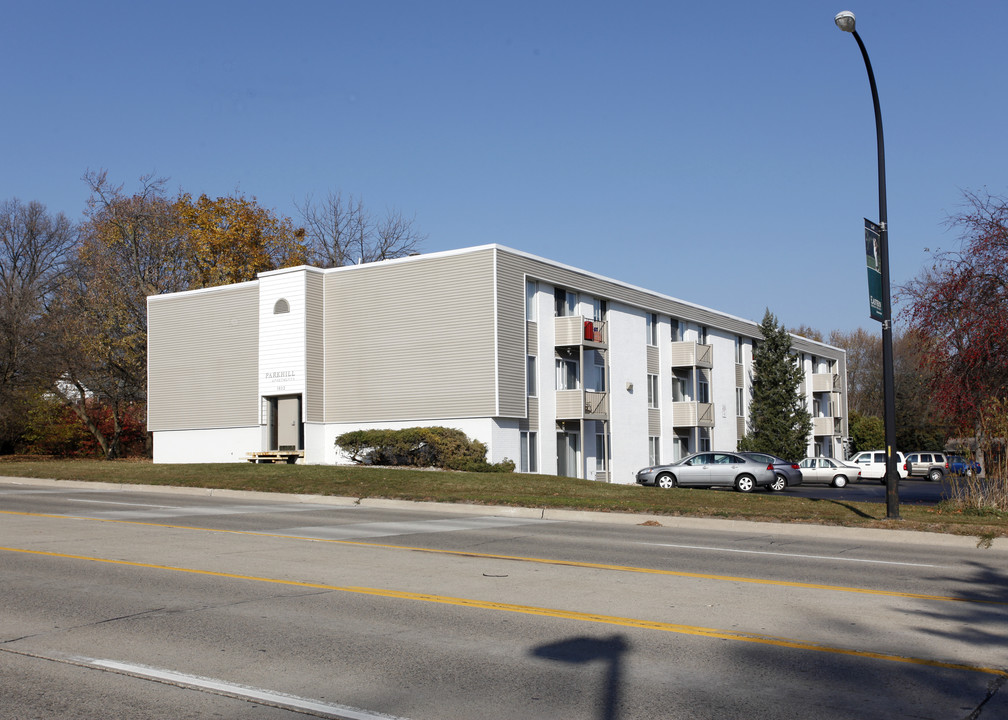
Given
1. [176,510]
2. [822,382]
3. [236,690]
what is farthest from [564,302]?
[236,690]

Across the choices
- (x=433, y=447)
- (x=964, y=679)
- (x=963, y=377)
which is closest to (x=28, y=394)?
(x=433, y=447)

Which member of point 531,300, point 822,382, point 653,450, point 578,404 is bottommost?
point 653,450

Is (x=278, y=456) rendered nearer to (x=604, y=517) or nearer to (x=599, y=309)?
(x=599, y=309)

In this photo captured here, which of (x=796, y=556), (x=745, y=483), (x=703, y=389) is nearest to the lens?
(x=796, y=556)

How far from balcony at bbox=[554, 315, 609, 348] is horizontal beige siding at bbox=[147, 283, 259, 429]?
40.5 ft

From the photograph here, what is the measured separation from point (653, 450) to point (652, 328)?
5.70 meters

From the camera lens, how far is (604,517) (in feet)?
62.9

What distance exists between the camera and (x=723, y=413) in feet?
163

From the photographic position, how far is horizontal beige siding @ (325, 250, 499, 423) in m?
33.7

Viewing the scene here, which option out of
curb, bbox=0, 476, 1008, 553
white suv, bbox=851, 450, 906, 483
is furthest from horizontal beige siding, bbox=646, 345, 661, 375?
curb, bbox=0, 476, 1008, 553

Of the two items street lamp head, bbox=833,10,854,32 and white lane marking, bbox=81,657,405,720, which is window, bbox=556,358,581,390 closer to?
street lamp head, bbox=833,10,854,32

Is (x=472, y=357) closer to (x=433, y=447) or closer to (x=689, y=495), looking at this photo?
(x=433, y=447)

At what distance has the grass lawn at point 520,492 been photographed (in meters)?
18.0

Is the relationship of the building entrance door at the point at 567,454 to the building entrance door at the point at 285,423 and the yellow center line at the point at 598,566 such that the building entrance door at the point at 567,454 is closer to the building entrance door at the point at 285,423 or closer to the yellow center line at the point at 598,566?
the building entrance door at the point at 285,423
